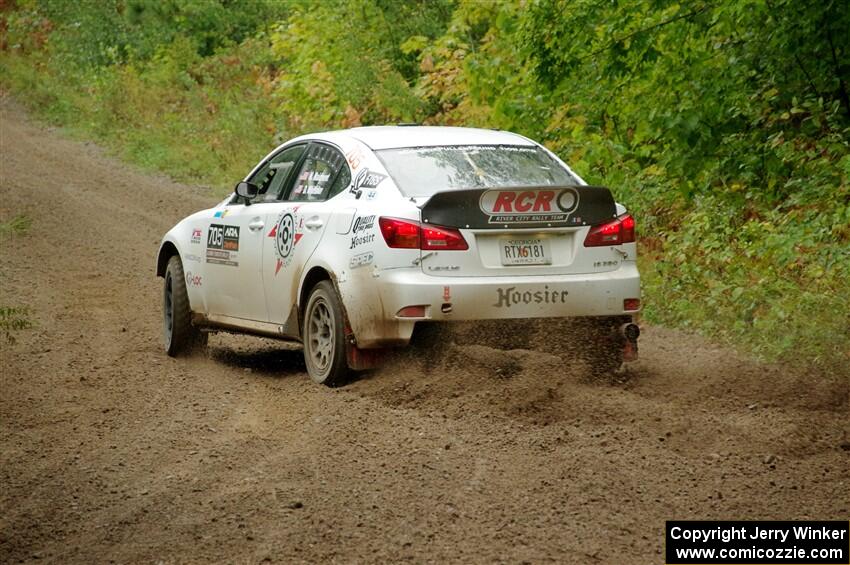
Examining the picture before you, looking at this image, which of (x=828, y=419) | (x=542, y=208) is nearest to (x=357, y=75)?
(x=542, y=208)

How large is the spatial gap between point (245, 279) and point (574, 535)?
4.75 meters

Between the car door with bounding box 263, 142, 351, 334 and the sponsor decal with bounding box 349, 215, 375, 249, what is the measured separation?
40 centimetres

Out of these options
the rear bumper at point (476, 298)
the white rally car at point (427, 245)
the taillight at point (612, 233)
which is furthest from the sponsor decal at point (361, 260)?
the taillight at point (612, 233)

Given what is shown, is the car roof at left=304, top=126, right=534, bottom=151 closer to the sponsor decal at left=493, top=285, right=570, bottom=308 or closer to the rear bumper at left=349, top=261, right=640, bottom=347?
the rear bumper at left=349, top=261, right=640, bottom=347

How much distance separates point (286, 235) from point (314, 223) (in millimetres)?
384

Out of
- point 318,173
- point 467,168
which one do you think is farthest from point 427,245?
point 318,173

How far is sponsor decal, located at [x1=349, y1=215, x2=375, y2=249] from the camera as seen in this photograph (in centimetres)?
749

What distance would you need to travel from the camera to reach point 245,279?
9.07m

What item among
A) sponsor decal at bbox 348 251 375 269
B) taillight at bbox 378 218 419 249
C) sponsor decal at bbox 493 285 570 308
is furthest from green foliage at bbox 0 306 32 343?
sponsor decal at bbox 493 285 570 308

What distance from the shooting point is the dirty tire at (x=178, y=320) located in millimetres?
9898

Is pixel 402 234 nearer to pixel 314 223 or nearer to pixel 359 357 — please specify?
pixel 359 357

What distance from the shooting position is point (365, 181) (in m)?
7.91

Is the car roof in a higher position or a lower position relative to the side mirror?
higher

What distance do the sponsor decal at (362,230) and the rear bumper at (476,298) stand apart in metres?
0.24
